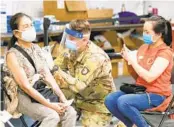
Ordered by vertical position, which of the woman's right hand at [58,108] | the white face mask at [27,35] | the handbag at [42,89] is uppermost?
the white face mask at [27,35]

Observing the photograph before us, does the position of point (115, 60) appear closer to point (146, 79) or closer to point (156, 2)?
point (156, 2)

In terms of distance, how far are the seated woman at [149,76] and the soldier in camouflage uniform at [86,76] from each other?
118 mm

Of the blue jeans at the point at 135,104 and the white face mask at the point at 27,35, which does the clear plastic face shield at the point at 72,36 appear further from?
the blue jeans at the point at 135,104

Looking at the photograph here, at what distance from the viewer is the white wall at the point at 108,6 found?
5059mm

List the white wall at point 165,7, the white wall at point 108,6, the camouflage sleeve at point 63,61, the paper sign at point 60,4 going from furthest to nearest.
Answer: the white wall at point 165,7 → the white wall at point 108,6 → the paper sign at point 60,4 → the camouflage sleeve at point 63,61

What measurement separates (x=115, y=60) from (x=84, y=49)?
232cm

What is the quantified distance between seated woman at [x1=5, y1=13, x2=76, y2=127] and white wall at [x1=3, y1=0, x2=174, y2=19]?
188 cm

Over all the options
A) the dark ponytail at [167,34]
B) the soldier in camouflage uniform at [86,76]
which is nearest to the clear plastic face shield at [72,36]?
the soldier in camouflage uniform at [86,76]

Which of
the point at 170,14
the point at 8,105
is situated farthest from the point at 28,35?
the point at 170,14

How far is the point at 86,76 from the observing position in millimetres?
2814

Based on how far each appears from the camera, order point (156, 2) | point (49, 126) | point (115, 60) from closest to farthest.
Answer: point (49, 126) < point (115, 60) < point (156, 2)

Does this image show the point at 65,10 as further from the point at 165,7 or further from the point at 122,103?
the point at 122,103

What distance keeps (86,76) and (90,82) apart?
0.35 ft

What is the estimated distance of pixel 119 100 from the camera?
281 cm
